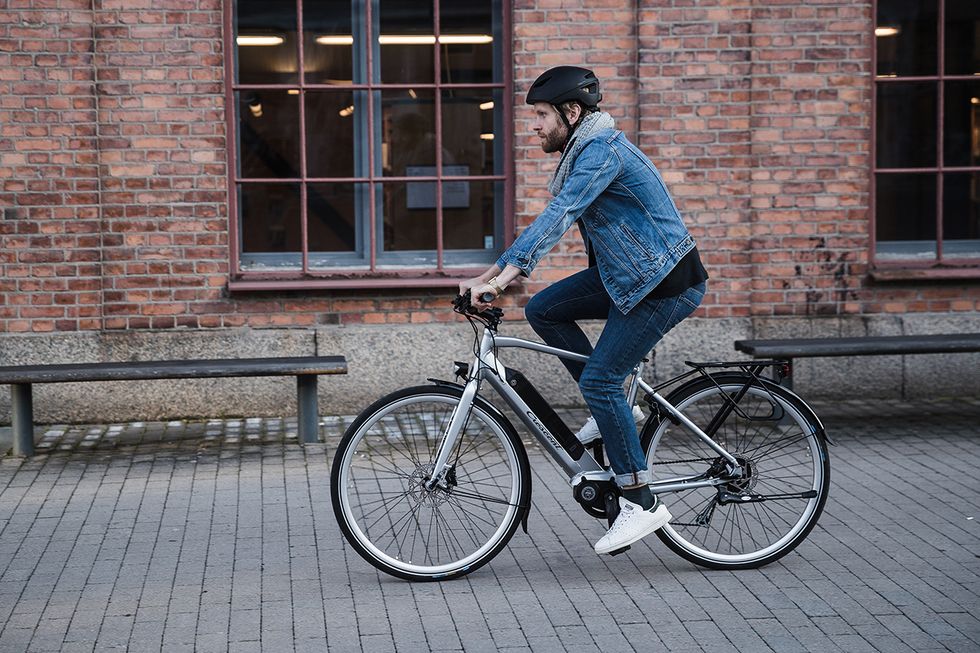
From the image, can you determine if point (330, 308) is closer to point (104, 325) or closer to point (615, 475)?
point (104, 325)

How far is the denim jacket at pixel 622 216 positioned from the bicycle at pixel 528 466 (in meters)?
0.39

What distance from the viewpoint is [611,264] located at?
4949 mm

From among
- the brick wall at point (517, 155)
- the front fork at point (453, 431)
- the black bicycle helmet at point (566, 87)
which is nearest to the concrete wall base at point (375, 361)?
the brick wall at point (517, 155)

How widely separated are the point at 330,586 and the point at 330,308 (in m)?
3.84

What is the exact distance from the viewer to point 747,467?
5250 millimetres

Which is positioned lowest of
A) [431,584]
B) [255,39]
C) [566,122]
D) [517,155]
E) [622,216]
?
[431,584]

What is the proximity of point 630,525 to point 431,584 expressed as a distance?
81 centimetres

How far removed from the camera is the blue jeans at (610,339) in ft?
16.3

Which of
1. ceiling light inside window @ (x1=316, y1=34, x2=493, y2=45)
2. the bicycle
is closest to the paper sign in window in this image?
ceiling light inside window @ (x1=316, y1=34, x2=493, y2=45)

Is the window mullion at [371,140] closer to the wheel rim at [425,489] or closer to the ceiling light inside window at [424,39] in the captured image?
the ceiling light inside window at [424,39]

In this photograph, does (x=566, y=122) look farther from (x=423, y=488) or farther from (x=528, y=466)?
(x=423, y=488)

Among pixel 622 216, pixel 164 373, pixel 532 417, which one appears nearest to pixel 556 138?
pixel 622 216

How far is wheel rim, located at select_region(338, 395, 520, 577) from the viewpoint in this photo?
504cm

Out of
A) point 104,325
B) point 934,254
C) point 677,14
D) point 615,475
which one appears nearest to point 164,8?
point 104,325
